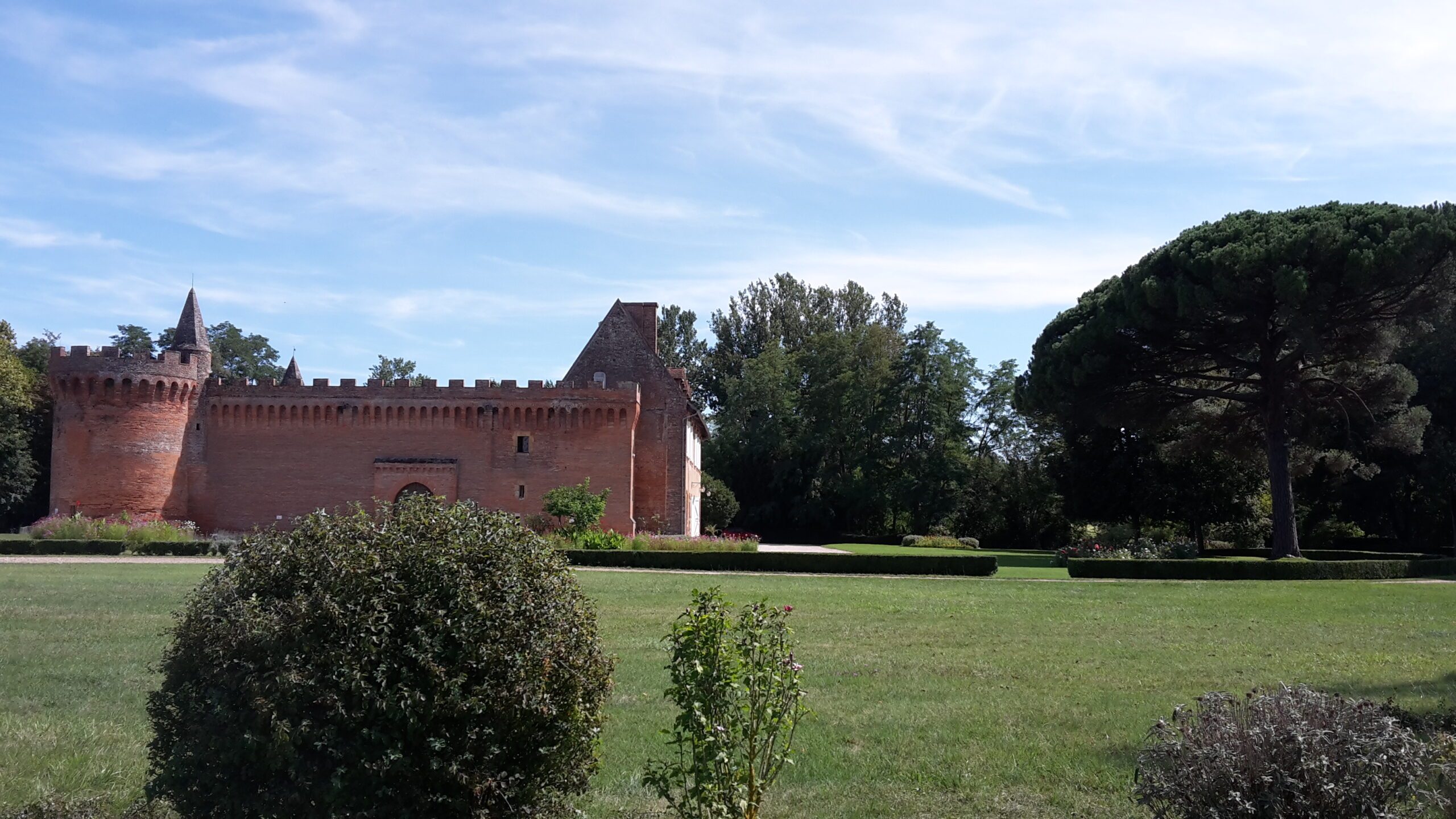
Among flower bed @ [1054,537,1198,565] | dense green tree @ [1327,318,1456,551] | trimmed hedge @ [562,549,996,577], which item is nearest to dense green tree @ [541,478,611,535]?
trimmed hedge @ [562,549,996,577]

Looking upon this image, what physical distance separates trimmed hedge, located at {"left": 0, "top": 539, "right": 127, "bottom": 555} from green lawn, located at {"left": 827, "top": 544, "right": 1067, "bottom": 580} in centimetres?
2239

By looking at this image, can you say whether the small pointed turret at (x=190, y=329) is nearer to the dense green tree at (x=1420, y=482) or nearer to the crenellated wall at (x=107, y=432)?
the crenellated wall at (x=107, y=432)

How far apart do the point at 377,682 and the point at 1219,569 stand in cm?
2738

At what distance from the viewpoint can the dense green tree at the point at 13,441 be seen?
149 feet

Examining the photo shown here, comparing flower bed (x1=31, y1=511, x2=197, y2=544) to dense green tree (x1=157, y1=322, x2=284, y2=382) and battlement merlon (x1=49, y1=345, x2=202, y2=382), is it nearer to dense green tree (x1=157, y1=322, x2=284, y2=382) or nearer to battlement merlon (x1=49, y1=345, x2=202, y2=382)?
battlement merlon (x1=49, y1=345, x2=202, y2=382)

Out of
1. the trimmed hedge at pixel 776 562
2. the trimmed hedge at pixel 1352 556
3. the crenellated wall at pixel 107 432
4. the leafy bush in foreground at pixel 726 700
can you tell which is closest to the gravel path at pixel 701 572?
the trimmed hedge at pixel 776 562

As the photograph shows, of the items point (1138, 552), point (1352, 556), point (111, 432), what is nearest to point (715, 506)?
point (1138, 552)

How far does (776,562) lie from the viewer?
1190 inches

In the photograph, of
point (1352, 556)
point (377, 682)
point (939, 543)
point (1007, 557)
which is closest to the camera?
point (377, 682)

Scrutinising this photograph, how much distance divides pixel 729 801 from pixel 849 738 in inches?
112

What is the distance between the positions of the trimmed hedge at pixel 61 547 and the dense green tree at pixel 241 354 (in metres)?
41.8

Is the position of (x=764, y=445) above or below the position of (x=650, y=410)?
below

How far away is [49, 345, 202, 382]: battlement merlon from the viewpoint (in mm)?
40062

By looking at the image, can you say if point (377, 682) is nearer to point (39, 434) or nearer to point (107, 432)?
point (107, 432)
